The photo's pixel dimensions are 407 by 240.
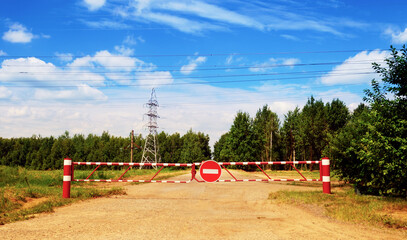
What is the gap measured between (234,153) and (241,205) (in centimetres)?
4658

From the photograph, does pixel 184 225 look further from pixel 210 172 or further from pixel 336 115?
pixel 336 115

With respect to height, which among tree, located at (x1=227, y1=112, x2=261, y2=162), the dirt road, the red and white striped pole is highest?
tree, located at (x1=227, y1=112, x2=261, y2=162)

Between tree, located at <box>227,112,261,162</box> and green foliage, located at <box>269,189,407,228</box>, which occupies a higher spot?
tree, located at <box>227,112,261,162</box>

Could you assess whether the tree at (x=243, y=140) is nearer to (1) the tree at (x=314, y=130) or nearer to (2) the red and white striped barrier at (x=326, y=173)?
(1) the tree at (x=314, y=130)

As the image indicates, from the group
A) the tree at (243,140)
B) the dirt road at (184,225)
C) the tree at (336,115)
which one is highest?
the tree at (336,115)

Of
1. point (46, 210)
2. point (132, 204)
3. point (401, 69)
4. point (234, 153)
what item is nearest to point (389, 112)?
point (401, 69)

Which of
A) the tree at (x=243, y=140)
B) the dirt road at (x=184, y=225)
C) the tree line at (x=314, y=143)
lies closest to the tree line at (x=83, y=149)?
the tree line at (x=314, y=143)

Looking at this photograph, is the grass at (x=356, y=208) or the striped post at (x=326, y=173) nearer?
the grass at (x=356, y=208)

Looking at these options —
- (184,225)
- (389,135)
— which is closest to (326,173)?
(389,135)

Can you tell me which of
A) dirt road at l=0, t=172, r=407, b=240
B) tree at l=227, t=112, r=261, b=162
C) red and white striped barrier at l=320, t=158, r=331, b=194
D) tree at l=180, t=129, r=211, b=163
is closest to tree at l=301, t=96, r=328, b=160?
tree at l=227, t=112, r=261, b=162

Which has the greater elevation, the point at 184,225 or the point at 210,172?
the point at 210,172

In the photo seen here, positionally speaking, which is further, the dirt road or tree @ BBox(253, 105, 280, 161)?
tree @ BBox(253, 105, 280, 161)

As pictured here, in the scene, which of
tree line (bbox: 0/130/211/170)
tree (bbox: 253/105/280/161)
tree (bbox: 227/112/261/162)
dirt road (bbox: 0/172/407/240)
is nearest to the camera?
dirt road (bbox: 0/172/407/240)

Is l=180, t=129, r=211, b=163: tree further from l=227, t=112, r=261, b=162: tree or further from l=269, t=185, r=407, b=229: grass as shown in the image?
l=269, t=185, r=407, b=229: grass
